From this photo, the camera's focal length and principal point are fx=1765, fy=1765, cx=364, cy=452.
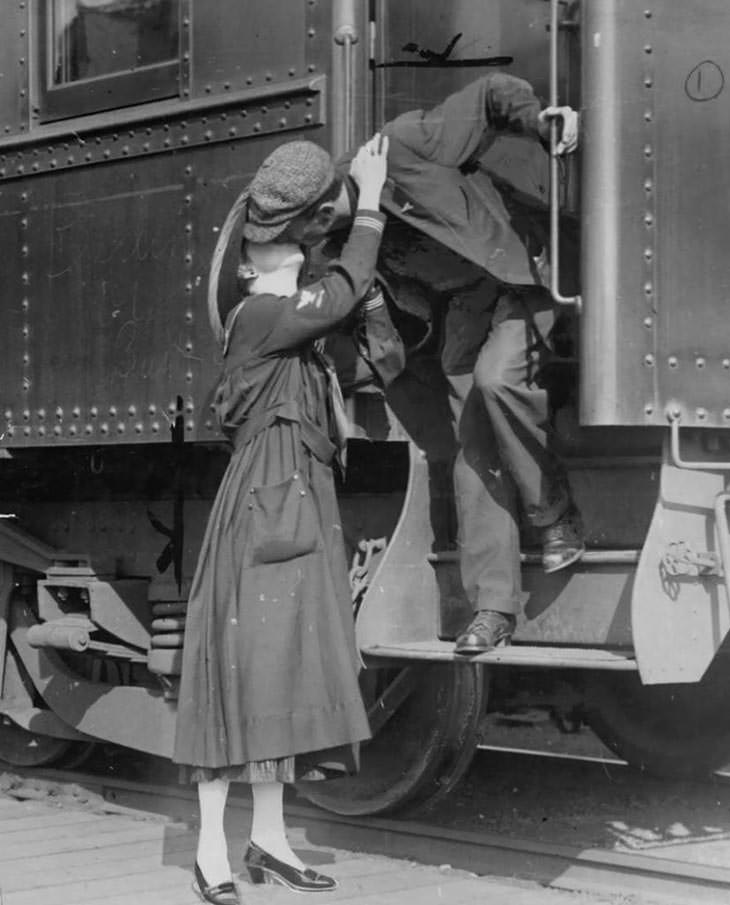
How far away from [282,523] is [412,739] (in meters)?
1.57

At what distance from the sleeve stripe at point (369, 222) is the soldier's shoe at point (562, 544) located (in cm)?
94

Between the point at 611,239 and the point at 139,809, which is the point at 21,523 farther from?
the point at 611,239

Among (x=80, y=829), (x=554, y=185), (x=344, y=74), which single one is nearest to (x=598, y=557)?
(x=554, y=185)

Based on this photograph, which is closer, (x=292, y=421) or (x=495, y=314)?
(x=292, y=421)

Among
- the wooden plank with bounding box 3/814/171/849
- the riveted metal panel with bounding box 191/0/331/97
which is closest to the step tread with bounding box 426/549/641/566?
the riveted metal panel with bounding box 191/0/331/97

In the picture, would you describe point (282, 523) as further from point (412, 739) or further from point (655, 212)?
point (412, 739)

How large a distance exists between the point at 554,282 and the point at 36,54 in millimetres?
2363

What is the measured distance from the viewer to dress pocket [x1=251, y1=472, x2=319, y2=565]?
4570 mm

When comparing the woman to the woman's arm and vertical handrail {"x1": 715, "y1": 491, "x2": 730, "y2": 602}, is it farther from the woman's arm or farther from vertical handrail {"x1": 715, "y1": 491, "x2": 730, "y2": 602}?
vertical handrail {"x1": 715, "y1": 491, "x2": 730, "y2": 602}

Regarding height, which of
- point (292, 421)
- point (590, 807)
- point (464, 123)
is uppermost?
point (464, 123)

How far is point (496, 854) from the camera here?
213 inches

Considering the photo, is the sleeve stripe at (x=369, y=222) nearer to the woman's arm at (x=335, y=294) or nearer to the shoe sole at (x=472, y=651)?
the woman's arm at (x=335, y=294)

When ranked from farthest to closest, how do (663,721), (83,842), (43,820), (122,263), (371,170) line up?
(663,721) → (43,820) → (83,842) → (122,263) → (371,170)

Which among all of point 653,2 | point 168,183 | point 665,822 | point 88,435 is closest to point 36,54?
point 168,183
